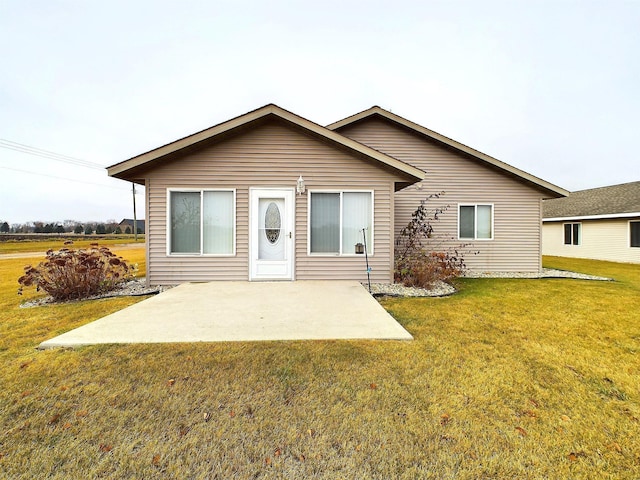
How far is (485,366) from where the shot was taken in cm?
309

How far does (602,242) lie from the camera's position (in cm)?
1454

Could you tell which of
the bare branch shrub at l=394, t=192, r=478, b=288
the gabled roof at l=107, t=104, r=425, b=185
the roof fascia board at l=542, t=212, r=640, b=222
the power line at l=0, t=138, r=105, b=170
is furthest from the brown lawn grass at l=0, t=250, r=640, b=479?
the power line at l=0, t=138, r=105, b=170

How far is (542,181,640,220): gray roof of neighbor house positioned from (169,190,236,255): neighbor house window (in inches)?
671

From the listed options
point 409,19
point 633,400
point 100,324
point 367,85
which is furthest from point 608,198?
point 100,324

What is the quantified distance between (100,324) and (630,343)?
737cm

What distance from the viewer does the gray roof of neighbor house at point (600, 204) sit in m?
13.6

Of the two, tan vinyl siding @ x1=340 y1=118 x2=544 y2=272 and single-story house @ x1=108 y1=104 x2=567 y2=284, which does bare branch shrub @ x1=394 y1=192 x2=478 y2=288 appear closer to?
tan vinyl siding @ x1=340 y1=118 x2=544 y2=272

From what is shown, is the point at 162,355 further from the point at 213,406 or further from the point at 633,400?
the point at 633,400

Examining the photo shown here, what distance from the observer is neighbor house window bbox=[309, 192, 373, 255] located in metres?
7.45

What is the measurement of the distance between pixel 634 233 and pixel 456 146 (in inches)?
427

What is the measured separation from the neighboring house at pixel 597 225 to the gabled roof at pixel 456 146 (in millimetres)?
7066

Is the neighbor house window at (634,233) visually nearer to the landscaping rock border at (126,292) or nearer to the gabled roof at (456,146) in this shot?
the gabled roof at (456,146)

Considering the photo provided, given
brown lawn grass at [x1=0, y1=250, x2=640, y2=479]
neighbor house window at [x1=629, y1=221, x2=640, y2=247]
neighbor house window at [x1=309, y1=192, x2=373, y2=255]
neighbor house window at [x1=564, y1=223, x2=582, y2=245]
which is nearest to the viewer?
brown lawn grass at [x1=0, y1=250, x2=640, y2=479]

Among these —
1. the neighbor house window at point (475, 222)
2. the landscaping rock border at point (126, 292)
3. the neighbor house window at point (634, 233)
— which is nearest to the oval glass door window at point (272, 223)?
the landscaping rock border at point (126, 292)
